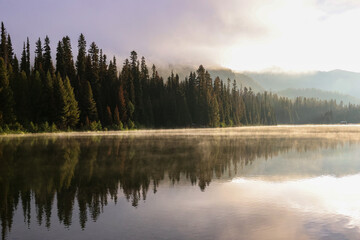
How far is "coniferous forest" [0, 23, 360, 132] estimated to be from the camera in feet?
259

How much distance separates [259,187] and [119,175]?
23.4 ft

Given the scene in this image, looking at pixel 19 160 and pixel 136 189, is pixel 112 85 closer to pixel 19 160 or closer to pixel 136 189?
pixel 19 160

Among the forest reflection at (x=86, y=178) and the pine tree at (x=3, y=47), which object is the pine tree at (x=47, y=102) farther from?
the forest reflection at (x=86, y=178)

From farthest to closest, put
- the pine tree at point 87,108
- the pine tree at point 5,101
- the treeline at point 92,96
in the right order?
the pine tree at point 87,108 < the treeline at point 92,96 < the pine tree at point 5,101

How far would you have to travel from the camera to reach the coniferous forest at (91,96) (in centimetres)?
7894

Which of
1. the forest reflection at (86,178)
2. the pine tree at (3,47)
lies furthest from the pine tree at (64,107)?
the forest reflection at (86,178)

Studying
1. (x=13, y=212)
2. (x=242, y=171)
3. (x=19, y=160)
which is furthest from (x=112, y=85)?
(x=13, y=212)

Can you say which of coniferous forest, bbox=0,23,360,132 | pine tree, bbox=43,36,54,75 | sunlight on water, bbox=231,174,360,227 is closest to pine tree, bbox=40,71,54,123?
coniferous forest, bbox=0,23,360,132

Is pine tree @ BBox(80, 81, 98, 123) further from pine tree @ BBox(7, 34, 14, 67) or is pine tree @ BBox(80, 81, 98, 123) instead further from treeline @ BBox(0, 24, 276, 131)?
pine tree @ BBox(7, 34, 14, 67)

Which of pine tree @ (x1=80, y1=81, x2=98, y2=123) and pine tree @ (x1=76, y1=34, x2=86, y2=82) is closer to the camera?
pine tree @ (x1=80, y1=81, x2=98, y2=123)

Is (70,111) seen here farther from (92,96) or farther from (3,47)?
(3,47)

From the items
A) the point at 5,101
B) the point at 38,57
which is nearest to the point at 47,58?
the point at 38,57

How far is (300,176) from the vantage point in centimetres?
1939

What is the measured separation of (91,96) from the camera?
307 ft
